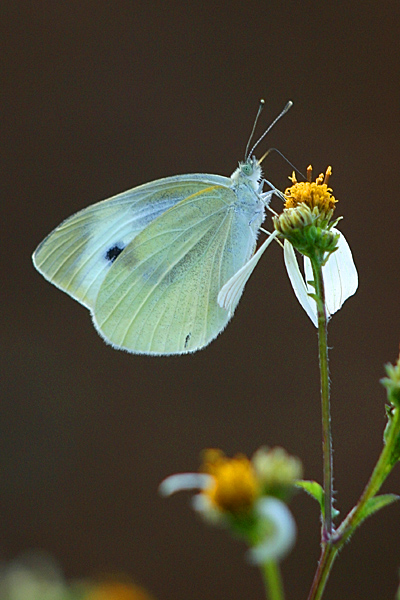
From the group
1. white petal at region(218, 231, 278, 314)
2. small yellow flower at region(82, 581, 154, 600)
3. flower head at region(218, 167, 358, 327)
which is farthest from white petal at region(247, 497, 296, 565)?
white petal at region(218, 231, 278, 314)

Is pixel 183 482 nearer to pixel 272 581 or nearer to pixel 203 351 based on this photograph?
pixel 272 581

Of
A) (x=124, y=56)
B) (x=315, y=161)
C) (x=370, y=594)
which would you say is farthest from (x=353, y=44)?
(x=370, y=594)

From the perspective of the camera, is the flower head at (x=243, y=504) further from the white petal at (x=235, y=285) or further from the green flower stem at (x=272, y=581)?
the white petal at (x=235, y=285)

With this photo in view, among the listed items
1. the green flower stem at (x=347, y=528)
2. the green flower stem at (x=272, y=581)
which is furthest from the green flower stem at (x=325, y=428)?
the green flower stem at (x=272, y=581)

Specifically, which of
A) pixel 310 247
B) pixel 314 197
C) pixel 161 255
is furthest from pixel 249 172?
pixel 310 247

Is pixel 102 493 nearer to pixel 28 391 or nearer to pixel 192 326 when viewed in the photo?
pixel 28 391
